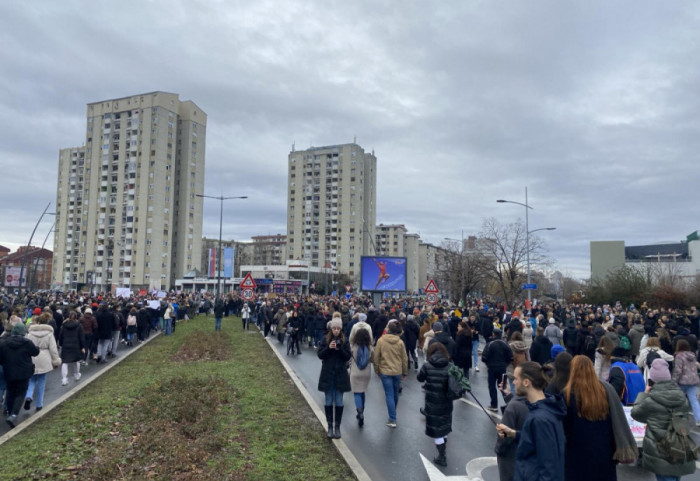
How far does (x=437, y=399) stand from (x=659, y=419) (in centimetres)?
260

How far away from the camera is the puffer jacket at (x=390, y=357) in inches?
321

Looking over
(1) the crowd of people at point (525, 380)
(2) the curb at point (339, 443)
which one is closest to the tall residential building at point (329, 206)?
(1) the crowd of people at point (525, 380)

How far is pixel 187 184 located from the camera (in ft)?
287

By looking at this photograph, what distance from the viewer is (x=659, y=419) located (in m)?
4.70

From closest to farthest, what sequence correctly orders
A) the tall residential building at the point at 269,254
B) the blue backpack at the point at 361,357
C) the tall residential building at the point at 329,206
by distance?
1. the blue backpack at the point at 361,357
2. the tall residential building at the point at 329,206
3. the tall residential building at the point at 269,254

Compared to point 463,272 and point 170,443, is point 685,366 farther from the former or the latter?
point 463,272

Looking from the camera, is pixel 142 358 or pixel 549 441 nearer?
pixel 549 441

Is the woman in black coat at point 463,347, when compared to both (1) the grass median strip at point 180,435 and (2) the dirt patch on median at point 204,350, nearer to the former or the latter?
(1) the grass median strip at point 180,435

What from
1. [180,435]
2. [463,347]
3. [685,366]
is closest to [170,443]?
[180,435]

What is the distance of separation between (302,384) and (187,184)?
8243cm

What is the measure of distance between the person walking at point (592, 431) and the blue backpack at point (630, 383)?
353 cm

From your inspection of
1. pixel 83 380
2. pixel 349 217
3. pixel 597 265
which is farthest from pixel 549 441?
pixel 349 217

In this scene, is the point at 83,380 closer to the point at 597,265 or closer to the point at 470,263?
the point at 470,263

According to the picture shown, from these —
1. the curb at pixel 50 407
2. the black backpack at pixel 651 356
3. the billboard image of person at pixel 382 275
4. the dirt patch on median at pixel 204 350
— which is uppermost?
the billboard image of person at pixel 382 275
